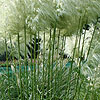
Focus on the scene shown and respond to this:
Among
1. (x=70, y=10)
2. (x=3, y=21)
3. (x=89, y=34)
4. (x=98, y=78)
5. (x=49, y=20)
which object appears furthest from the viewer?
(x=89, y=34)

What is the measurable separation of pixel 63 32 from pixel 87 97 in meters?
0.91

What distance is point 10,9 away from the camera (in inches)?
78.7

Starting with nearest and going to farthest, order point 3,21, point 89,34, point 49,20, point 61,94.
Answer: point 49,20
point 3,21
point 61,94
point 89,34

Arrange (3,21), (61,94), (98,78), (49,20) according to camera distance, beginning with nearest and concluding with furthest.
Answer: (49,20), (3,21), (98,78), (61,94)

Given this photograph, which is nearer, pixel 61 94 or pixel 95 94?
pixel 95 94

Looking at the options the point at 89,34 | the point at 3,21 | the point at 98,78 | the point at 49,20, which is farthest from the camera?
the point at 89,34

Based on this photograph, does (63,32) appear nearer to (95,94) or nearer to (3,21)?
(3,21)

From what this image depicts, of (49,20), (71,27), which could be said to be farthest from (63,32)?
(49,20)

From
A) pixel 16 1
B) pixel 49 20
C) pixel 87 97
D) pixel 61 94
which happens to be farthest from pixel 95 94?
pixel 16 1

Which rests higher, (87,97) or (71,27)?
(71,27)

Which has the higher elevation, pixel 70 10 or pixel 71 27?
pixel 70 10

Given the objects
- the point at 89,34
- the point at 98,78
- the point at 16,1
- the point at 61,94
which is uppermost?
the point at 16,1

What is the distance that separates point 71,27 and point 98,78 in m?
0.71

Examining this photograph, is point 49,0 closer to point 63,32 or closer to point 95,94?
point 63,32
